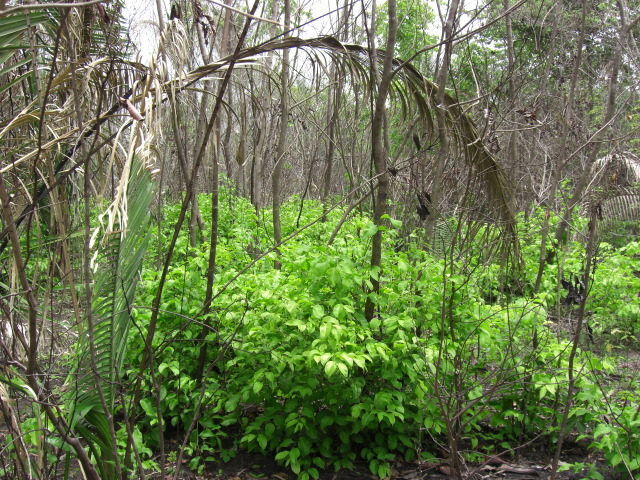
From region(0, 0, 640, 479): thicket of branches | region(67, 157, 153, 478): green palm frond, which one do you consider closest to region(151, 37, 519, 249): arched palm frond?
region(0, 0, 640, 479): thicket of branches

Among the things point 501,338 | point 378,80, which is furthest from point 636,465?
point 378,80

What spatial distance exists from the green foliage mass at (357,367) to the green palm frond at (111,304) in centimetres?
104

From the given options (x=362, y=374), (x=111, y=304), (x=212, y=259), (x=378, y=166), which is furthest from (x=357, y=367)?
(x=111, y=304)

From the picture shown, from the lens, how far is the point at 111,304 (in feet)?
6.02

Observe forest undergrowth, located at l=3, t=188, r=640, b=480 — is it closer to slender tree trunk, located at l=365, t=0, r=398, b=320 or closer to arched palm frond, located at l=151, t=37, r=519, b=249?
slender tree trunk, located at l=365, t=0, r=398, b=320

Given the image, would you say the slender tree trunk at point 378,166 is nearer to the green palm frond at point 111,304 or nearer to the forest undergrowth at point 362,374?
the forest undergrowth at point 362,374

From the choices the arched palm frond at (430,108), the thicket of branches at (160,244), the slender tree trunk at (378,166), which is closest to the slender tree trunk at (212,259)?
the thicket of branches at (160,244)

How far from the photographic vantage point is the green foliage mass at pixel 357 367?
123 inches

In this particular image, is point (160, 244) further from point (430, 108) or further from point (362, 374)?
point (430, 108)

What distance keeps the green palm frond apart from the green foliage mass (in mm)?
1045

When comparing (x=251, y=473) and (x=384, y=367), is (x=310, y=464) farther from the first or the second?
(x=384, y=367)

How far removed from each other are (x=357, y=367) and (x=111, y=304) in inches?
74.7

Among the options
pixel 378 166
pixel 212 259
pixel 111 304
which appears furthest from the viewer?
pixel 378 166

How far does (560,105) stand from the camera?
814cm
